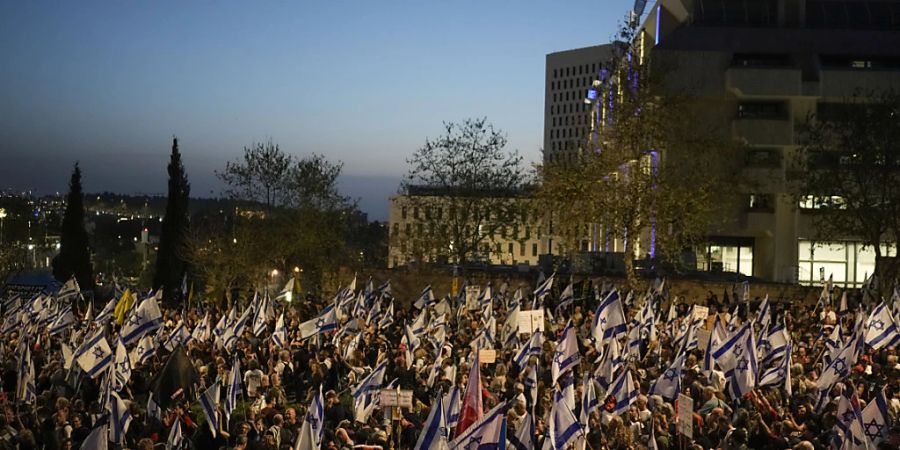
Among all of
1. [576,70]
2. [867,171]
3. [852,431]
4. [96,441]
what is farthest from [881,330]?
[576,70]

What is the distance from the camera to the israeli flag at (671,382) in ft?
53.0

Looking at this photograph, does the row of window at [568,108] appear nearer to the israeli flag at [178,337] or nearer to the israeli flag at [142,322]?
the israeli flag at [178,337]

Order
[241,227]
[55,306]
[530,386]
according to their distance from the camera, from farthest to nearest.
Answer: [241,227], [55,306], [530,386]

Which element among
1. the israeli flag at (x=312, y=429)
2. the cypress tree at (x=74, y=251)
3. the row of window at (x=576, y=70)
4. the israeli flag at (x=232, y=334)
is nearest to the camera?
the israeli flag at (x=312, y=429)

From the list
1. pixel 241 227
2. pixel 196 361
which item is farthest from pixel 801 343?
pixel 241 227

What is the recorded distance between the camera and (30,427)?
49.9 feet

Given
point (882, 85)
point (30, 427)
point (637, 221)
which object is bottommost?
point (30, 427)

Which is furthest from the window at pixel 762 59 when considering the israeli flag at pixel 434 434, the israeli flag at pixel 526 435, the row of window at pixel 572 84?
the row of window at pixel 572 84

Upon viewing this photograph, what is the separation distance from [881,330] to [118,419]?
51.1ft

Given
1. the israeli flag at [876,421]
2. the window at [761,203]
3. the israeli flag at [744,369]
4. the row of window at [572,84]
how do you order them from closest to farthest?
Result: 1. the israeli flag at [876,421]
2. the israeli flag at [744,369]
3. the window at [761,203]
4. the row of window at [572,84]

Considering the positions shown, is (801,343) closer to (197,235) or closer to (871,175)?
(871,175)

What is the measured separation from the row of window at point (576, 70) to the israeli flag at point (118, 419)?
556 ft

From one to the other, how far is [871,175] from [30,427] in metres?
34.6

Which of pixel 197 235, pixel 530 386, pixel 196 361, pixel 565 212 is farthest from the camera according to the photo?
pixel 197 235
